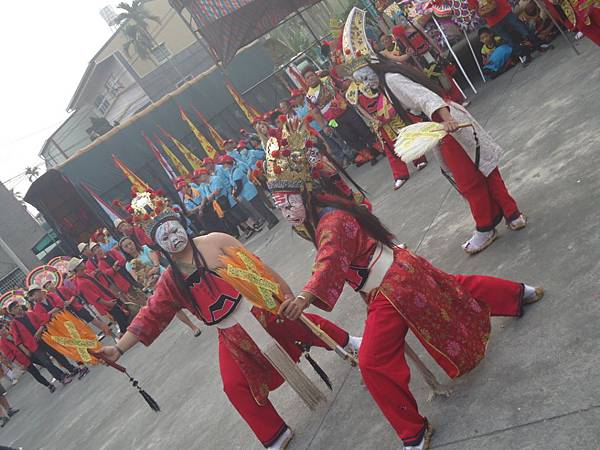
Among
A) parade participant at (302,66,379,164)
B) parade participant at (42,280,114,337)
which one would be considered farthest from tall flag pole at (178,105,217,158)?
parade participant at (302,66,379,164)

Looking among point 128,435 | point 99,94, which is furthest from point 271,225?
point 99,94

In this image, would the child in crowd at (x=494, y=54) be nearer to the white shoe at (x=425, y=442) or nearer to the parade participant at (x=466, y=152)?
the parade participant at (x=466, y=152)

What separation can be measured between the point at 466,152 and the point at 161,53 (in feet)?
138

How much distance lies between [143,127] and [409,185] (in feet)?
38.8

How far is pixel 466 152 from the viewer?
438cm

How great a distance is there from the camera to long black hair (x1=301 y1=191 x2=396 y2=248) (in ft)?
10.5

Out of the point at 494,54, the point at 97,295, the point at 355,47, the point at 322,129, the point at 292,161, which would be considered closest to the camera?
the point at 292,161

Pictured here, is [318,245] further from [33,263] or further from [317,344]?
[33,263]

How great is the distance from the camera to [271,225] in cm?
1234

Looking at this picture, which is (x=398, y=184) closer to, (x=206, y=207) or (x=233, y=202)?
(x=233, y=202)

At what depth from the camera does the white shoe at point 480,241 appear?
461 centimetres

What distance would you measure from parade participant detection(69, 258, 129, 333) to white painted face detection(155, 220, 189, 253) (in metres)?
8.24

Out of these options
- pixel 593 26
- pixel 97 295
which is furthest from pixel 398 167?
pixel 97 295

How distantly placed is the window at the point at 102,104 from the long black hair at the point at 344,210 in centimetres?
4045
